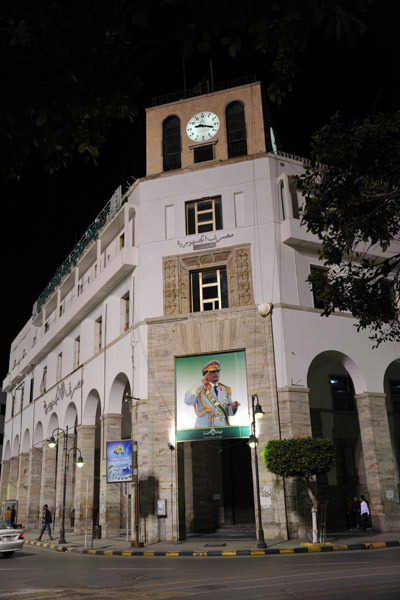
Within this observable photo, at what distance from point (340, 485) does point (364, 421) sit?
19.6ft

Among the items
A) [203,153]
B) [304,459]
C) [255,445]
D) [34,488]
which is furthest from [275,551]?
[34,488]

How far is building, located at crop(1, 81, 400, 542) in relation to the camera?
902 inches

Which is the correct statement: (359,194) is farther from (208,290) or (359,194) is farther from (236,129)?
(236,129)

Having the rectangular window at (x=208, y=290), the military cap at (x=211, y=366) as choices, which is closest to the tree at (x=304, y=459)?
the military cap at (x=211, y=366)

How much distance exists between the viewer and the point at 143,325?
2536cm

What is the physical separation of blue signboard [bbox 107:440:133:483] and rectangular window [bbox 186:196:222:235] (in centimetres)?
1028

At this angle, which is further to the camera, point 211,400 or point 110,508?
point 110,508

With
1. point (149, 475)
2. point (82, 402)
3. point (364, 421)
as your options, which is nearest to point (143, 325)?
point (149, 475)

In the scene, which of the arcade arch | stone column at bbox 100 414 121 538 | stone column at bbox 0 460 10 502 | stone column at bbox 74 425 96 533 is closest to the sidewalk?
stone column at bbox 100 414 121 538

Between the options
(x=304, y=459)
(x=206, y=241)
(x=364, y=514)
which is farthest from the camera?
(x=206, y=241)

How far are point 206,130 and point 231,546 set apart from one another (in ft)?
62.6

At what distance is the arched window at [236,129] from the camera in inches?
1065

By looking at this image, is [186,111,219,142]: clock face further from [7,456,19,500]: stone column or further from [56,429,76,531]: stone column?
[7,456,19,500]: stone column

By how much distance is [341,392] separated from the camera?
100 ft
